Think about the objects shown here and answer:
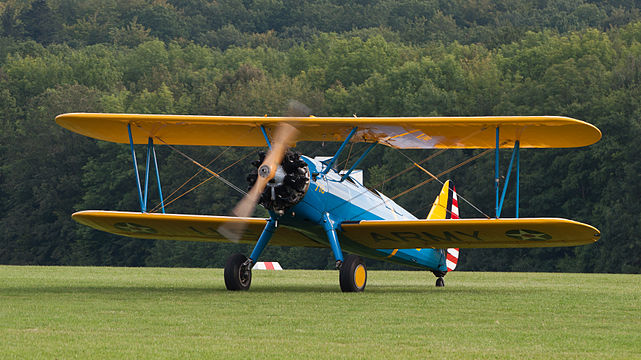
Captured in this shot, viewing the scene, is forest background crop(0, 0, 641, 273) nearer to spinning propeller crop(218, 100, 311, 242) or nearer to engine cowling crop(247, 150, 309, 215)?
spinning propeller crop(218, 100, 311, 242)

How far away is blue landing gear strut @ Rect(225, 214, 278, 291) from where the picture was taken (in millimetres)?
15594

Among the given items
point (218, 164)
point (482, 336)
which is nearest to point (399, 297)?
point (482, 336)

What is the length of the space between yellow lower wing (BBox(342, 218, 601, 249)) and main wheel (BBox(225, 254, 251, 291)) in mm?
1716

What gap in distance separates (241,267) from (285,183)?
6.72 feet

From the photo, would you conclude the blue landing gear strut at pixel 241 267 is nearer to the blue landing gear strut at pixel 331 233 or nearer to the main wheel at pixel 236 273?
the main wheel at pixel 236 273

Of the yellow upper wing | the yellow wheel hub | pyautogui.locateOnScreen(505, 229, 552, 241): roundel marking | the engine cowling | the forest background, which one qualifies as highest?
the yellow upper wing

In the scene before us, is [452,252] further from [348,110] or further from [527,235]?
[348,110]

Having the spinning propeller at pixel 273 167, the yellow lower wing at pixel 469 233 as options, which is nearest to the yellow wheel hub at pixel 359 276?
the yellow lower wing at pixel 469 233

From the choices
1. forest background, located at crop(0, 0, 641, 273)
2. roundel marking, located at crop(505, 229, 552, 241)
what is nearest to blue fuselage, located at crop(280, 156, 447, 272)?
roundel marking, located at crop(505, 229, 552, 241)

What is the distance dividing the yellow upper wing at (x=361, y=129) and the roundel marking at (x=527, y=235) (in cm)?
164

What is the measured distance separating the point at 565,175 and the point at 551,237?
3658 cm

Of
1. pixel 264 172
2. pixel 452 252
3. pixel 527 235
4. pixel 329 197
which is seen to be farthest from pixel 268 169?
pixel 452 252

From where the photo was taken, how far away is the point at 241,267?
15.7 meters

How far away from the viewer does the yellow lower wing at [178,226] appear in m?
16.2
